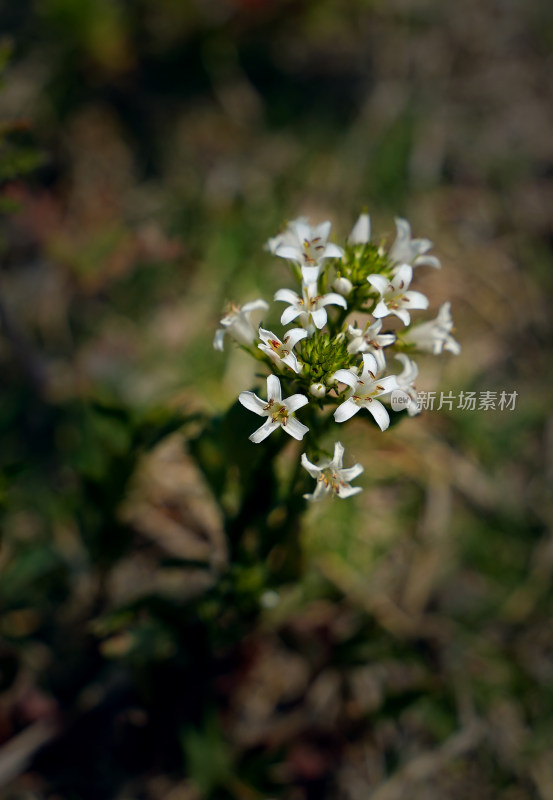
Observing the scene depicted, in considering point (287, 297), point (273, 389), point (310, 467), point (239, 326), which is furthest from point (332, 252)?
point (310, 467)

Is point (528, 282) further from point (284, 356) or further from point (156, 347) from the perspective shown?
point (284, 356)

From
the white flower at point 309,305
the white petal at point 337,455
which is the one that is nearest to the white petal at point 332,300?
the white flower at point 309,305

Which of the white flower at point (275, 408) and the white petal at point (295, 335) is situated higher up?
the white petal at point (295, 335)

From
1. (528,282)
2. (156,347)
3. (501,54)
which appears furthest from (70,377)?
(501,54)

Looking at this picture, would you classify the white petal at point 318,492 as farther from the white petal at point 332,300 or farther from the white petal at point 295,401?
the white petal at point 332,300

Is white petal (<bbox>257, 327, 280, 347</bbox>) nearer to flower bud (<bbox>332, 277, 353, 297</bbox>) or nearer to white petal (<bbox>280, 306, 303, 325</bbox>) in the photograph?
white petal (<bbox>280, 306, 303, 325</bbox>)

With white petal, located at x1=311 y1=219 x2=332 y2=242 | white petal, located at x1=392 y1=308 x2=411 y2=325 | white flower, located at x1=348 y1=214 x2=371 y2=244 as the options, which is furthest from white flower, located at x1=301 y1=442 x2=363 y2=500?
white flower, located at x1=348 y1=214 x2=371 y2=244
